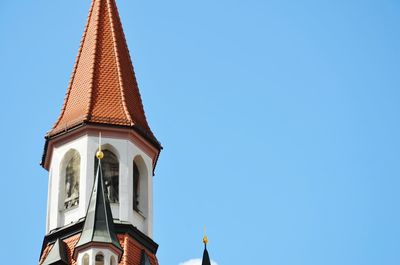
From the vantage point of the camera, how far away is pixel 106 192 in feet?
151

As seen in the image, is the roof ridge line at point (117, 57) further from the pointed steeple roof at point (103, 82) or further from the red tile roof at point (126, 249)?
the red tile roof at point (126, 249)

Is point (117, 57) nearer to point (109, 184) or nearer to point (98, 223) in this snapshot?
point (109, 184)

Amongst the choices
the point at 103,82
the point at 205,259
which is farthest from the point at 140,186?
the point at 205,259

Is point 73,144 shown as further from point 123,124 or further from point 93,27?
point 93,27

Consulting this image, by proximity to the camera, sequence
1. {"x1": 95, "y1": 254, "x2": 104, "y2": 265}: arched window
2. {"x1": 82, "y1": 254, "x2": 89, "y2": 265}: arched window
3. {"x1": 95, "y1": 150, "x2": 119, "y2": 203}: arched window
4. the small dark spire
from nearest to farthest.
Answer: {"x1": 95, "y1": 254, "x2": 104, "y2": 265}: arched window → {"x1": 82, "y1": 254, "x2": 89, "y2": 265}: arched window → the small dark spire → {"x1": 95, "y1": 150, "x2": 119, "y2": 203}: arched window

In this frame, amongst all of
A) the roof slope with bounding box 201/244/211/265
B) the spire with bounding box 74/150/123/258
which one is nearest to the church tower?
the spire with bounding box 74/150/123/258

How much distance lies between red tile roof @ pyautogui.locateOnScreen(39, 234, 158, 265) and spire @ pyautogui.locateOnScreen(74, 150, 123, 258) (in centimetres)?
121

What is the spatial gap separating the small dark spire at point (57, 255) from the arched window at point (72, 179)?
67.8 inches

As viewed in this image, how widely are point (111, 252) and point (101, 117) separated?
6209 mm

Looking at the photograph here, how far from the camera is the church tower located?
44469 mm

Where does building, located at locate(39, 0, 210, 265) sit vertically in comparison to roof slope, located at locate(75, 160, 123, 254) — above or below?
above

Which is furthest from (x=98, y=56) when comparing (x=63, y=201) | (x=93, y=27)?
(x=63, y=201)

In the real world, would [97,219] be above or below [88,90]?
below

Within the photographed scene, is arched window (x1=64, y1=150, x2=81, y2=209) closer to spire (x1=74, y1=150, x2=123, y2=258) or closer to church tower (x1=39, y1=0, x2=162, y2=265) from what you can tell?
church tower (x1=39, y1=0, x2=162, y2=265)
